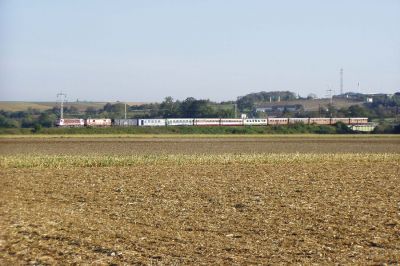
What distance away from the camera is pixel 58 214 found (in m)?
16.3

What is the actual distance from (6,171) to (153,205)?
14089mm

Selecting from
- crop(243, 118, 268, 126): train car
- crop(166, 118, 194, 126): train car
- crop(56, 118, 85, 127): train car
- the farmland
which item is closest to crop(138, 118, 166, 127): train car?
crop(166, 118, 194, 126): train car

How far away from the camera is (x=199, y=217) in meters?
15.7

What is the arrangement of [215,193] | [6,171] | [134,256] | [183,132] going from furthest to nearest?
[183,132] < [6,171] < [215,193] < [134,256]

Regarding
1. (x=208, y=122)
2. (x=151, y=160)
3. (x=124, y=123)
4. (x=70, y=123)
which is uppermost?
(x=208, y=122)

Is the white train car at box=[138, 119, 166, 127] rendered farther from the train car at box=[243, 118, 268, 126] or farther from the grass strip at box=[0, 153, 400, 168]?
the grass strip at box=[0, 153, 400, 168]

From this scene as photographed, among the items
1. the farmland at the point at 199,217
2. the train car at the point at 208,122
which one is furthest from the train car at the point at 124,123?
the farmland at the point at 199,217

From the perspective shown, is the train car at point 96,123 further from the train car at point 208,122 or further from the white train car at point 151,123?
the train car at point 208,122

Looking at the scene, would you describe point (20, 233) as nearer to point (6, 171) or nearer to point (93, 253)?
point (93, 253)

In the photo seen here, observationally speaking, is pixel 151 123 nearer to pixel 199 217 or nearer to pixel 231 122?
pixel 231 122

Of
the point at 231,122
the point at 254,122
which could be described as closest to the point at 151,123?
the point at 231,122

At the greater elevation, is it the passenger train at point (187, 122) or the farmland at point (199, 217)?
the passenger train at point (187, 122)

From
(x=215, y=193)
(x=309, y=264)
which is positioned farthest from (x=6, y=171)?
(x=309, y=264)

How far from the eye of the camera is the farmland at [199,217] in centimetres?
1188
